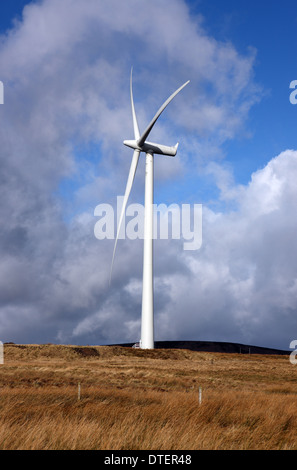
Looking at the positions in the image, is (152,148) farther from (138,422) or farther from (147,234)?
(138,422)

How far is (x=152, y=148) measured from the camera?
61969 mm

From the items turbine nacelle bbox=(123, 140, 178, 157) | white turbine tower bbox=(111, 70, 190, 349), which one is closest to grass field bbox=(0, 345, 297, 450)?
white turbine tower bbox=(111, 70, 190, 349)

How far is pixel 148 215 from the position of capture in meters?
59.4

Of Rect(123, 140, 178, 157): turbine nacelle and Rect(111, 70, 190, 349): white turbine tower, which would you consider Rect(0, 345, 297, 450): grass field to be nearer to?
Rect(111, 70, 190, 349): white turbine tower

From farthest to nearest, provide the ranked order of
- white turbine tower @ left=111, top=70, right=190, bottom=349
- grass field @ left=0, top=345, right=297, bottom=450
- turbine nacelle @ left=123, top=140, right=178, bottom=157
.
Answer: turbine nacelle @ left=123, top=140, right=178, bottom=157, white turbine tower @ left=111, top=70, right=190, bottom=349, grass field @ left=0, top=345, right=297, bottom=450

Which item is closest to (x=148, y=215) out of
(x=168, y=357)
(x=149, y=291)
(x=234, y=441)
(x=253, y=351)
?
(x=149, y=291)

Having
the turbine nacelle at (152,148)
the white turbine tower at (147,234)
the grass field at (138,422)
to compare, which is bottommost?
the grass field at (138,422)

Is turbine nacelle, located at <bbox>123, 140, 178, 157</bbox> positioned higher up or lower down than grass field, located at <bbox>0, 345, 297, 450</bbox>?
higher up

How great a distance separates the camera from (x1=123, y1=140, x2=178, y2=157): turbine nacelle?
60.0 m

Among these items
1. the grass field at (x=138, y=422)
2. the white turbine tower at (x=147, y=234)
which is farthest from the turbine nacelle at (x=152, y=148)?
the grass field at (x=138, y=422)

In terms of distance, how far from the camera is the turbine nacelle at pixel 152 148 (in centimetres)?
6003

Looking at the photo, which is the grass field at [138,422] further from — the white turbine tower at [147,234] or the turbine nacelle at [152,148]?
the turbine nacelle at [152,148]

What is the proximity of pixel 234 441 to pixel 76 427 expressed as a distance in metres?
3.73
